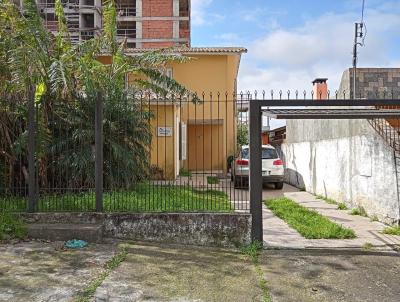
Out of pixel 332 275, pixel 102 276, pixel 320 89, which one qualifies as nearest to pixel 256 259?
pixel 332 275

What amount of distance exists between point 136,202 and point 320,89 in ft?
36.7

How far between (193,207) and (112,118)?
273 cm

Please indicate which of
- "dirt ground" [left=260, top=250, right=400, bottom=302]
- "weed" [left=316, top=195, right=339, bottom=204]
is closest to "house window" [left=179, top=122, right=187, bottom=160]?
"weed" [left=316, top=195, right=339, bottom=204]

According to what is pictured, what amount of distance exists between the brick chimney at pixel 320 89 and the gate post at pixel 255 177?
31.8ft

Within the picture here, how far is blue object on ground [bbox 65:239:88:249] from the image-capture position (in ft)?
22.2

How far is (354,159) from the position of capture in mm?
10977

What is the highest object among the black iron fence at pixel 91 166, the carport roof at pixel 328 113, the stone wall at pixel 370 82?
the stone wall at pixel 370 82

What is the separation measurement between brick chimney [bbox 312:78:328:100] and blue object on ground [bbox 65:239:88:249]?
11.7 meters

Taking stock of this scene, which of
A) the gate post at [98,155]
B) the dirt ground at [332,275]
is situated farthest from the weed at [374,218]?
the gate post at [98,155]

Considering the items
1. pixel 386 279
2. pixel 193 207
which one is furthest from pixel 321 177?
pixel 386 279

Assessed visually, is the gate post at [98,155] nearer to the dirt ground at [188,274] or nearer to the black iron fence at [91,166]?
the black iron fence at [91,166]

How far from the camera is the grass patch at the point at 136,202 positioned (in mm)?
7602

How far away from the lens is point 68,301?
4676mm

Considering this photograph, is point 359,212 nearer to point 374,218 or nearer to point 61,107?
point 374,218
